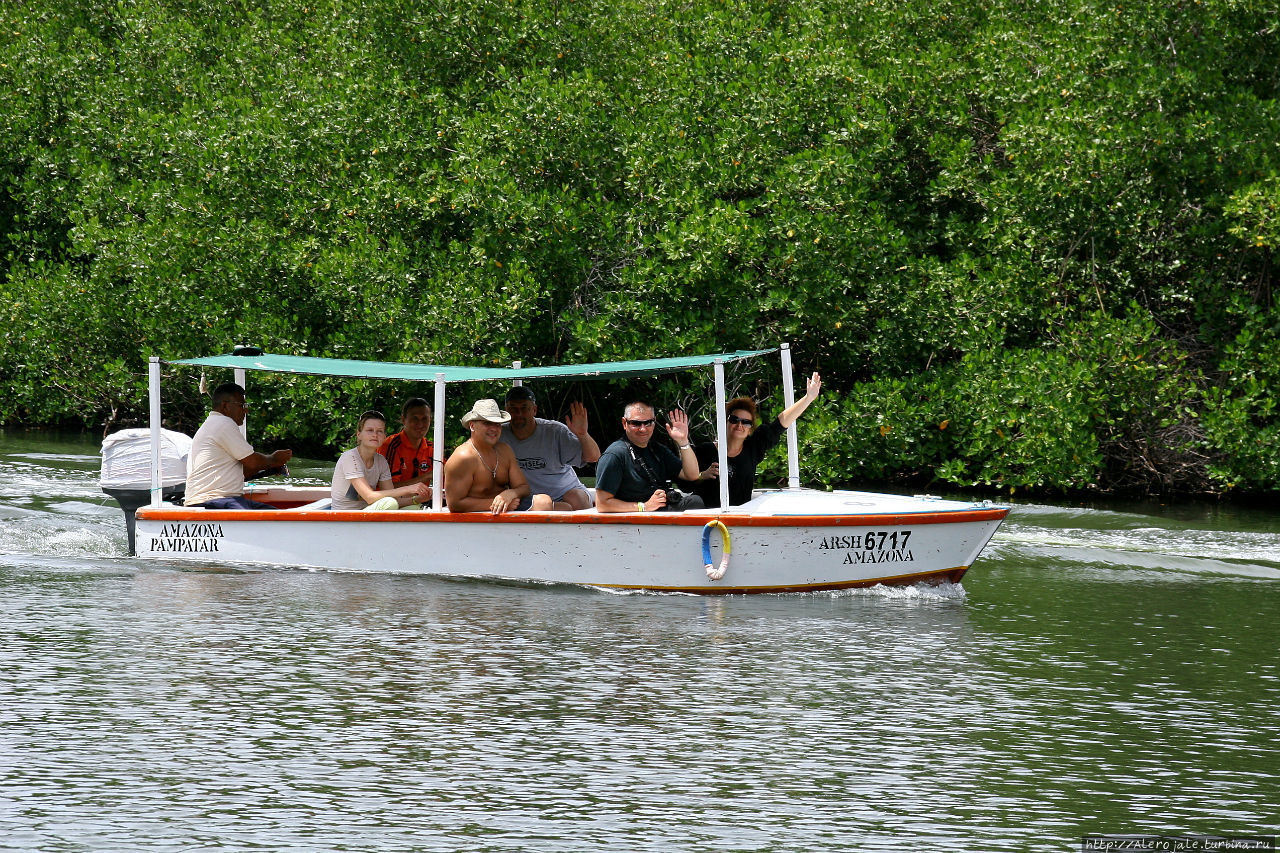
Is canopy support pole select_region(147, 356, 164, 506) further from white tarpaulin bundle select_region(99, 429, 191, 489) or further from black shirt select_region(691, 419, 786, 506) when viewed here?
black shirt select_region(691, 419, 786, 506)

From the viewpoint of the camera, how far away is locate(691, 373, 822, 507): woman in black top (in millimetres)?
11258

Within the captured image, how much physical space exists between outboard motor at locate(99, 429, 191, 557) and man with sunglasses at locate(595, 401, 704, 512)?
12.6 feet

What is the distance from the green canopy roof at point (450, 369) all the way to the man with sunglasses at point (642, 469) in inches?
14.3

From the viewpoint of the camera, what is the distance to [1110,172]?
19.4 meters

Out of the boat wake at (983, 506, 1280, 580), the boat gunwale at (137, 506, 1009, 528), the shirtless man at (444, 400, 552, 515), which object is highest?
the shirtless man at (444, 400, 552, 515)

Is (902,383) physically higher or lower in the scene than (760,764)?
higher

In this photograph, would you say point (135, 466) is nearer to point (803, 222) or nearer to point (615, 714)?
point (615, 714)

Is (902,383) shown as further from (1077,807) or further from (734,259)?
(1077,807)

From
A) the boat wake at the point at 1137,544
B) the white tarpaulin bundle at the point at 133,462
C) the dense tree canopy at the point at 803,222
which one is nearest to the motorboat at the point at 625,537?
the white tarpaulin bundle at the point at 133,462

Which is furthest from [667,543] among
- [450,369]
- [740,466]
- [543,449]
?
[450,369]

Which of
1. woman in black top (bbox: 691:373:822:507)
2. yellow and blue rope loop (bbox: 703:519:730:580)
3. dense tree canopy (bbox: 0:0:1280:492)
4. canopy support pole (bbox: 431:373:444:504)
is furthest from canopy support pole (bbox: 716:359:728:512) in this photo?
dense tree canopy (bbox: 0:0:1280:492)

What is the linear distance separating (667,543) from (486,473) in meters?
1.45

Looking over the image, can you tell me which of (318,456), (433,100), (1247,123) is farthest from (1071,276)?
(318,456)

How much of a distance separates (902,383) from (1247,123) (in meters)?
Answer: 5.42
